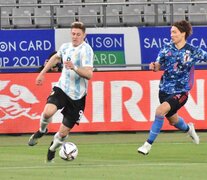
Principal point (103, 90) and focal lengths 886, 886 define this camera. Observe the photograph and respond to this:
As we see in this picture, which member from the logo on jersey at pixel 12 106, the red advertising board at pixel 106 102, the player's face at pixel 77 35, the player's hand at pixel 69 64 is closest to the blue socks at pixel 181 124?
the player's face at pixel 77 35

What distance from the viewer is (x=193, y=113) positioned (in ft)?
66.4

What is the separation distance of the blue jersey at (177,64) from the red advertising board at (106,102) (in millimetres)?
5720

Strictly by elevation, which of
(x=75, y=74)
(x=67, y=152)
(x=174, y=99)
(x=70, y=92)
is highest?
(x=75, y=74)

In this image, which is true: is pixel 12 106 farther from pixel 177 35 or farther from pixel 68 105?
pixel 177 35

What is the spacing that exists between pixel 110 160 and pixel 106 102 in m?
6.38

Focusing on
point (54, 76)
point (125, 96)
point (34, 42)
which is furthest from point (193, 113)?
point (34, 42)

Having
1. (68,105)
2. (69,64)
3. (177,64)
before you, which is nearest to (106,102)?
(177,64)

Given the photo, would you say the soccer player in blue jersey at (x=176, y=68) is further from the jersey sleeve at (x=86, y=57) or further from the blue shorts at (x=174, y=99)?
the jersey sleeve at (x=86, y=57)

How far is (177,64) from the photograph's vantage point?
46.6 feet

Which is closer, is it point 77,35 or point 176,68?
point 77,35

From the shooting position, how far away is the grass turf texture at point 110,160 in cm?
1138

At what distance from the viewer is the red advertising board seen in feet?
65.1

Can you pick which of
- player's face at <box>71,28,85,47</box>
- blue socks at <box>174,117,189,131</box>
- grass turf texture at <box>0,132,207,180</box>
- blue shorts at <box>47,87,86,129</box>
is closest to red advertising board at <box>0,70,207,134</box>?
grass turf texture at <box>0,132,207,180</box>

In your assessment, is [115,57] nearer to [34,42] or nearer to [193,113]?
[34,42]
